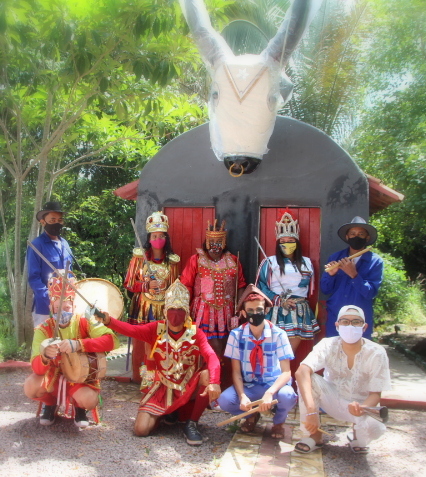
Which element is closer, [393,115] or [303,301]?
[303,301]

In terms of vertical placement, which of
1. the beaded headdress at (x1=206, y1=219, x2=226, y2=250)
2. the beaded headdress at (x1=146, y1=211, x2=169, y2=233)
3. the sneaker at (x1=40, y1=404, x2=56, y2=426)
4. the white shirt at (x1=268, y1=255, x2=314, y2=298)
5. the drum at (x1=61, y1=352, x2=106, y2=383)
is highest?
the beaded headdress at (x1=146, y1=211, x2=169, y2=233)

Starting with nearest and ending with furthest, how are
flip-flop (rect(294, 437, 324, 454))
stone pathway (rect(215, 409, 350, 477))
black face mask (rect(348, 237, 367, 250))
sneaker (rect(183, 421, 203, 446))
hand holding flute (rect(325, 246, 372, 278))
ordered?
stone pathway (rect(215, 409, 350, 477))
flip-flop (rect(294, 437, 324, 454))
sneaker (rect(183, 421, 203, 446))
hand holding flute (rect(325, 246, 372, 278))
black face mask (rect(348, 237, 367, 250))


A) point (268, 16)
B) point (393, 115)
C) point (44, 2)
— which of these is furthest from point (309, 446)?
point (268, 16)

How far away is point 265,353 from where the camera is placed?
4.55m

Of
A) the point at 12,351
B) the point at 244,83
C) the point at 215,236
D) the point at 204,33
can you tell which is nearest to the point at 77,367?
the point at 215,236

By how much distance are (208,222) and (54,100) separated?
9.72 feet

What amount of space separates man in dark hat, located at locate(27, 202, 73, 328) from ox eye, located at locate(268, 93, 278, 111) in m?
2.63

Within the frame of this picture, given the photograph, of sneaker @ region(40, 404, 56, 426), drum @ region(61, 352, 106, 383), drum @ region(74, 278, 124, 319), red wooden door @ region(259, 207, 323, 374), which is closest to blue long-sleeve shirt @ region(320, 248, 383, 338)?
red wooden door @ region(259, 207, 323, 374)

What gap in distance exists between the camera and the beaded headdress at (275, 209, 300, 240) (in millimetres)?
5738

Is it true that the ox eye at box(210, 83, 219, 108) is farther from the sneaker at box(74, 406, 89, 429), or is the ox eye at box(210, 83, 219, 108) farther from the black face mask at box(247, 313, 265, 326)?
the sneaker at box(74, 406, 89, 429)

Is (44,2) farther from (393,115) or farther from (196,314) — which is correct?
(393,115)

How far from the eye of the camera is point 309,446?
13.6 ft

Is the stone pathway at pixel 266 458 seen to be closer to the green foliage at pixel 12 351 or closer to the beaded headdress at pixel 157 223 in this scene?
the beaded headdress at pixel 157 223

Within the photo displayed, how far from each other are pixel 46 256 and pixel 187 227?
1737 mm
